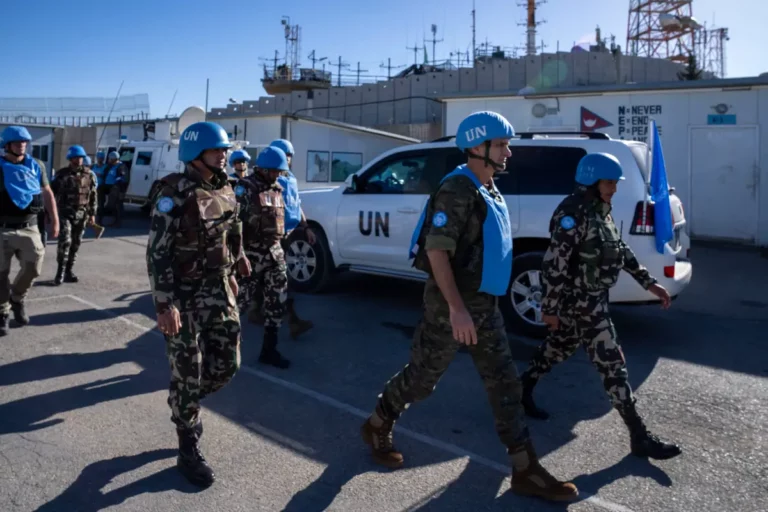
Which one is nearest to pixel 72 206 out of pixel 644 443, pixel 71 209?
pixel 71 209

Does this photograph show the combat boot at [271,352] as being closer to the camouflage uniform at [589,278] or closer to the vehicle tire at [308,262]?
the camouflage uniform at [589,278]

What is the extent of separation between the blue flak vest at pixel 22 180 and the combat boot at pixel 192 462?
12.3ft

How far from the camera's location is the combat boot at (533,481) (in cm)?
348

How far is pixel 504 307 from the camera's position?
685 centimetres

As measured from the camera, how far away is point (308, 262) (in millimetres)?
8727

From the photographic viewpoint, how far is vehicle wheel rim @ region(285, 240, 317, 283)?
868cm

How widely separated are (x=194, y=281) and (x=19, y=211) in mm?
3625

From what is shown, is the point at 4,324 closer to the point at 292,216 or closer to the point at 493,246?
the point at 292,216

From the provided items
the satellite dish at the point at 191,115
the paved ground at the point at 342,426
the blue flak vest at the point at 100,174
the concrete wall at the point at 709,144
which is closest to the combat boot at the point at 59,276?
the paved ground at the point at 342,426

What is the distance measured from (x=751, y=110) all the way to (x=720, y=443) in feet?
38.4

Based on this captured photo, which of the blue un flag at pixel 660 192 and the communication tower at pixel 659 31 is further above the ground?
the communication tower at pixel 659 31

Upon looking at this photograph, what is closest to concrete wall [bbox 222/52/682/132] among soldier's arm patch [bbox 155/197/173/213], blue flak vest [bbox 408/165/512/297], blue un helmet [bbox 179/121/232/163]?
blue un helmet [bbox 179/121/232/163]

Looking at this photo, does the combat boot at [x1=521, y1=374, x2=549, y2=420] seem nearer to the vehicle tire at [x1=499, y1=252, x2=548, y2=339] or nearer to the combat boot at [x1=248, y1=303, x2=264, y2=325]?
the vehicle tire at [x1=499, y1=252, x2=548, y2=339]

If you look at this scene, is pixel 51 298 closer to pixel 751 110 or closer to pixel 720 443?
pixel 720 443
